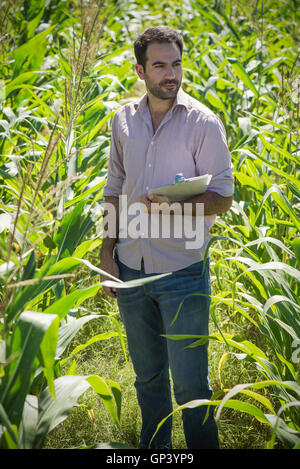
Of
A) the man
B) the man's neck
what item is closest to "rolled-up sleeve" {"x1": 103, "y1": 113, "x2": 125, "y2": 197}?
the man

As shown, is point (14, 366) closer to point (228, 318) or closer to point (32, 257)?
point (32, 257)

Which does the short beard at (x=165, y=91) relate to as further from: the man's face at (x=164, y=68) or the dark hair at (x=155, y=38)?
the dark hair at (x=155, y=38)

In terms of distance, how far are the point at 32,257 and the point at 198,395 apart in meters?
0.74

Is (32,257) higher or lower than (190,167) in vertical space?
lower

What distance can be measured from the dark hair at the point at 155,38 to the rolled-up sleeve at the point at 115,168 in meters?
0.25

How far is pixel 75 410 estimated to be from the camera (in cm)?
219

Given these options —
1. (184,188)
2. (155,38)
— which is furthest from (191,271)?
(155,38)

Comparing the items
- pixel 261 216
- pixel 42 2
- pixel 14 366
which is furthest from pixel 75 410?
pixel 42 2

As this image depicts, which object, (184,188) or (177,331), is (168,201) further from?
(177,331)

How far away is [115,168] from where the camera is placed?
193 centimetres

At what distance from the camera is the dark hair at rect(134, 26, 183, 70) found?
1725 millimetres

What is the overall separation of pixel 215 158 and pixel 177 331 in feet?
1.97

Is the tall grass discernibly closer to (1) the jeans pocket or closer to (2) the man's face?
(1) the jeans pocket

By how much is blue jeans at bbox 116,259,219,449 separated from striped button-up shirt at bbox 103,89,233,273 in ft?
0.20
